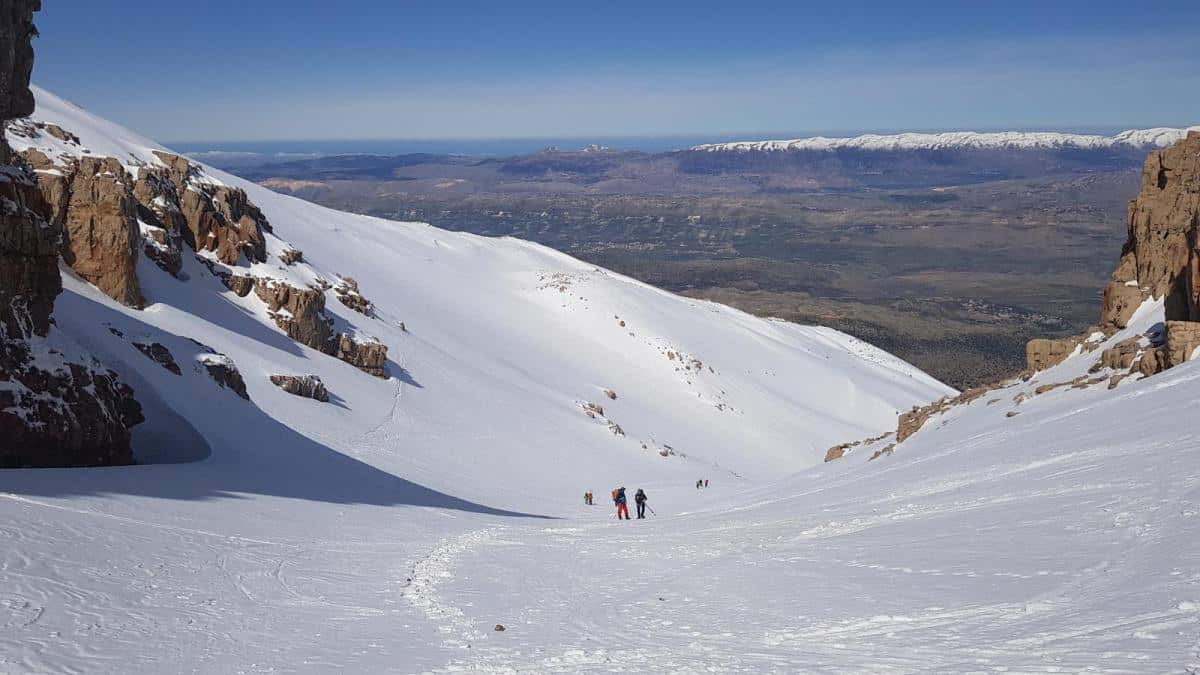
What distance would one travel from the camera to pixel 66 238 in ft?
103

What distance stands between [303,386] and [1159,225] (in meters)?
31.5

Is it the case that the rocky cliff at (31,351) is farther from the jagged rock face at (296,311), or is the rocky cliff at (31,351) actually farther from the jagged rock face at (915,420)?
the jagged rock face at (915,420)

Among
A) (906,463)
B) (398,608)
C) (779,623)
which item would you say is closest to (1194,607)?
(779,623)

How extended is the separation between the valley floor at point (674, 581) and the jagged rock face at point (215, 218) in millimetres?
28394

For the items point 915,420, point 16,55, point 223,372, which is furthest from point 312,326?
point 915,420

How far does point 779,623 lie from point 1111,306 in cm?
3001

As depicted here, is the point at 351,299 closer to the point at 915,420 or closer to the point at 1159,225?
the point at 915,420

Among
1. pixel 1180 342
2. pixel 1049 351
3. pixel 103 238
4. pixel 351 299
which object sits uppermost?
pixel 103 238

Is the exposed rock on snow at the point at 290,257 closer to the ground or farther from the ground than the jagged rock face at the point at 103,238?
closer to the ground

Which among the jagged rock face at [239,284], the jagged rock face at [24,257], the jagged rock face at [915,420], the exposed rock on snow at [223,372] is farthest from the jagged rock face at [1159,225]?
the jagged rock face at [239,284]

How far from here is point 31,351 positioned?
17.2 meters

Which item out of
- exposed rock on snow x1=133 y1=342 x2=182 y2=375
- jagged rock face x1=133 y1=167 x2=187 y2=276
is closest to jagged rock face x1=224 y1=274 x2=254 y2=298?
jagged rock face x1=133 y1=167 x2=187 y2=276

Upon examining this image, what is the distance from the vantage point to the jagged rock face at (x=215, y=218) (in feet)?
139

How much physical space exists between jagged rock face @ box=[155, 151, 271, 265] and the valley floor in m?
28.4
